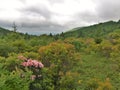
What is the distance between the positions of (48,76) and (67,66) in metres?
5.97

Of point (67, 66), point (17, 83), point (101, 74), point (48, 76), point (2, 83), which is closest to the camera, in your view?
point (2, 83)

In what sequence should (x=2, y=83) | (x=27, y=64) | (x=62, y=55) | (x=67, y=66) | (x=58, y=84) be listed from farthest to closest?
(x=67, y=66)
(x=62, y=55)
(x=58, y=84)
(x=27, y=64)
(x=2, y=83)

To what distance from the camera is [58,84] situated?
2573cm

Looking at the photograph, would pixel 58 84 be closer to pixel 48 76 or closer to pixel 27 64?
pixel 48 76

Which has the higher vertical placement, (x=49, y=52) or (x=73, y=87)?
(x=49, y=52)

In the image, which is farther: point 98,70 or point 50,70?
point 98,70

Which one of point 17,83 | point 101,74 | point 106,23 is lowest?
point 101,74

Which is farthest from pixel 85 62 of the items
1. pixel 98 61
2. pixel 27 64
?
pixel 27 64

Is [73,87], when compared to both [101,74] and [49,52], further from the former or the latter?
[101,74]

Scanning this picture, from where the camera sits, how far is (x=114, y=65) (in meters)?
41.9

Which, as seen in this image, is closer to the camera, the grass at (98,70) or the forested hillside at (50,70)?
the forested hillside at (50,70)

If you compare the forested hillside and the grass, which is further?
the grass

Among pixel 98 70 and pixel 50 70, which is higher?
pixel 50 70

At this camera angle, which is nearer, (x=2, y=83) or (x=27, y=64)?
(x=2, y=83)
